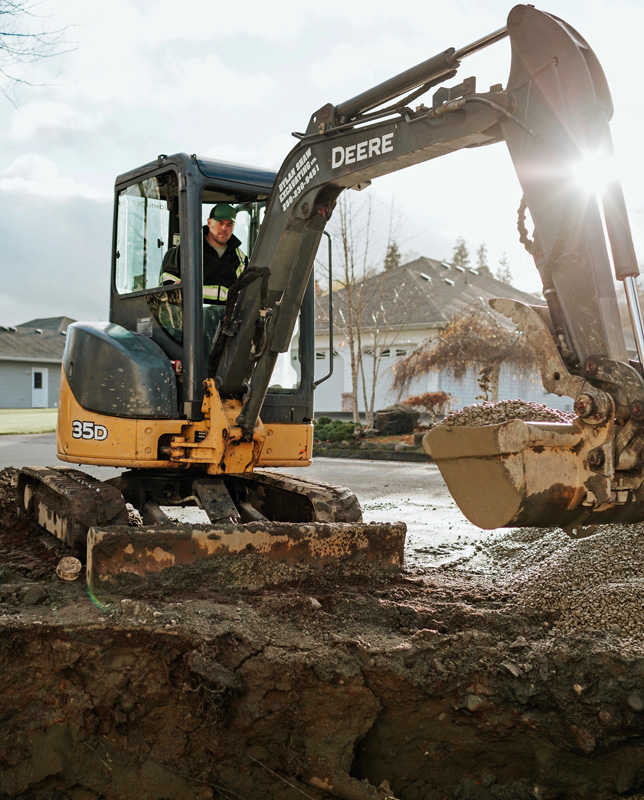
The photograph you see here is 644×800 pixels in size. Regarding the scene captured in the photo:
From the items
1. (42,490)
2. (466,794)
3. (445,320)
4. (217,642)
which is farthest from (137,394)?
(445,320)

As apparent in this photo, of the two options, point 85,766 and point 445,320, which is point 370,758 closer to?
point 85,766

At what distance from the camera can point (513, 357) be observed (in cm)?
2122

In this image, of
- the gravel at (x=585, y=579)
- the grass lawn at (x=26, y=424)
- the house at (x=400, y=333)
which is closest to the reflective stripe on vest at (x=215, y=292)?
the gravel at (x=585, y=579)

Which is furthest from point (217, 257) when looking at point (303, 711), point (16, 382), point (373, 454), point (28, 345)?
point (28, 345)

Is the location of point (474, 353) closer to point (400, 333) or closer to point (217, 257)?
point (400, 333)

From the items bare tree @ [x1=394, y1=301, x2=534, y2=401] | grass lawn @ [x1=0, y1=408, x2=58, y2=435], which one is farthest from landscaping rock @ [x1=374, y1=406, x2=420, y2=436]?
grass lawn @ [x1=0, y1=408, x2=58, y2=435]

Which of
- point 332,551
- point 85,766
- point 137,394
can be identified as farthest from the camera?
point 137,394

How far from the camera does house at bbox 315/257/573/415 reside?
26.7m

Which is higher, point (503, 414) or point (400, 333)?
point (400, 333)

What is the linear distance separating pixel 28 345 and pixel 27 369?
1971 mm

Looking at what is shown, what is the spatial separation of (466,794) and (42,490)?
159 inches

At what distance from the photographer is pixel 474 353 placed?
21.4m

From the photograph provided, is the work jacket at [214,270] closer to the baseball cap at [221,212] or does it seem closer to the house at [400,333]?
the baseball cap at [221,212]

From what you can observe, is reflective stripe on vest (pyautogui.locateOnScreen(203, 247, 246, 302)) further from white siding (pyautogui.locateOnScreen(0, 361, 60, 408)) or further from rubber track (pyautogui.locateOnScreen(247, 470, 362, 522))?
white siding (pyautogui.locateOnScreen(0, 361, 60, 408))
